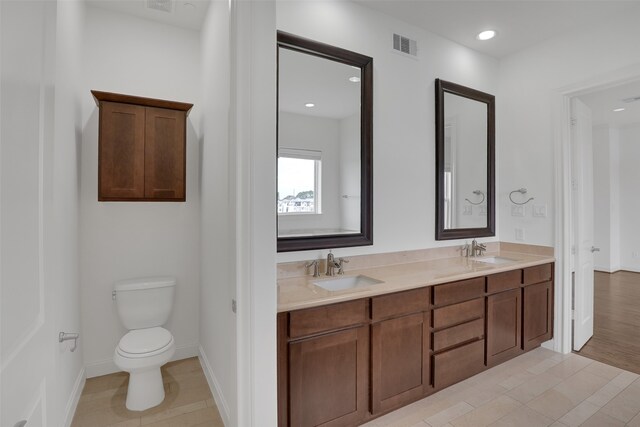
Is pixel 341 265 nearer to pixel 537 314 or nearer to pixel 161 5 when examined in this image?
pixel 537 314

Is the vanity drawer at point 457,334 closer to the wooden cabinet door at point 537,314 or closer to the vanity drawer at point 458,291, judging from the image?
the vanity drawer at point 458,291

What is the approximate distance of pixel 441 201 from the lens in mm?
2963

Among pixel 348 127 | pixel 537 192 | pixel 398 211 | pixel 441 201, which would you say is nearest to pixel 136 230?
pixel 348 127

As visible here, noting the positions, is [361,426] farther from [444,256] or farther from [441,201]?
[441,201]

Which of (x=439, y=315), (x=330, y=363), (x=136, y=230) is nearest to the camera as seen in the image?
(x=330, y=363)

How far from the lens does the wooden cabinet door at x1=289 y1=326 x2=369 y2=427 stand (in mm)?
1657

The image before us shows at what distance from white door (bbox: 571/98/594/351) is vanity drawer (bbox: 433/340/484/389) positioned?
1.31 m

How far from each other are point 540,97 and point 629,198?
4765mm

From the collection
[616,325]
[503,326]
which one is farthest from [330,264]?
[616,325]

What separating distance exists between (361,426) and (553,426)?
46.6 inches

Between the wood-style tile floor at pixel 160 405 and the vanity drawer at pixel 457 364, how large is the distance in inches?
58.2

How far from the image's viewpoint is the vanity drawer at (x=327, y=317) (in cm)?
165

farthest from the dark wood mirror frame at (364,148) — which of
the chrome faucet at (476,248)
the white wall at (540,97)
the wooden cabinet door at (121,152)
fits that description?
the white wall at (540,97)

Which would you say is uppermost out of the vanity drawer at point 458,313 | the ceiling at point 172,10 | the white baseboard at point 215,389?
the ceiling at point 172,10
